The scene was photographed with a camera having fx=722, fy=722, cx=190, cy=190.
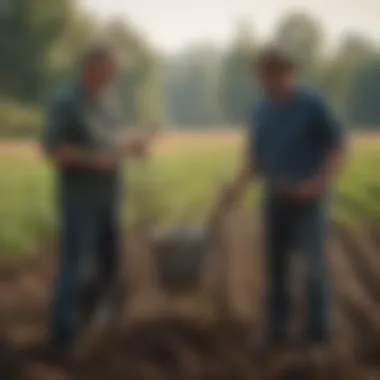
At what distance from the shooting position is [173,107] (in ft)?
5.40

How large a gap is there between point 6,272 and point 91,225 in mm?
217

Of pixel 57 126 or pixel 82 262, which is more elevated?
pixel 57 126

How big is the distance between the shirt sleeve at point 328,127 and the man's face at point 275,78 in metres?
0.09

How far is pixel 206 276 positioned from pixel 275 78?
476mm

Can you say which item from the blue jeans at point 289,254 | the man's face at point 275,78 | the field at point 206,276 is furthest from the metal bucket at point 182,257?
the man's face at point 275,78

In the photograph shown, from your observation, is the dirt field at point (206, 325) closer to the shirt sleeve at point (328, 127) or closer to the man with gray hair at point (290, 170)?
the man with gray hair at point (290, 170)

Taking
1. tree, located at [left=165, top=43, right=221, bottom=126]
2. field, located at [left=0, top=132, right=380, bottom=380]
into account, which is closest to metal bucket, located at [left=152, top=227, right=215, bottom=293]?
field, located at [left=0, top=132, right=380, bottom=380]

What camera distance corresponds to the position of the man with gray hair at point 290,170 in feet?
5.30

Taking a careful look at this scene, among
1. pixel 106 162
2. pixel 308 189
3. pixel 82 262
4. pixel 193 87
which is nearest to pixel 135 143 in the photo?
pixel 106 162

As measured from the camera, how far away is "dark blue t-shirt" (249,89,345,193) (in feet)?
5.30

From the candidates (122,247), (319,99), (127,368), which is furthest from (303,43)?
(127,368)

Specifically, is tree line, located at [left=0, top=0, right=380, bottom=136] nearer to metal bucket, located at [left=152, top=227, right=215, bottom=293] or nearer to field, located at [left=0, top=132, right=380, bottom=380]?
field, located at [left=0, top=132, right=380, bottom=380]

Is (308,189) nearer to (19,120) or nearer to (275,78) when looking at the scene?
(275,78)

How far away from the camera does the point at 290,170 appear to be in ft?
5.32
